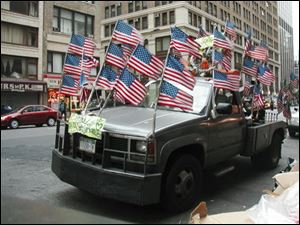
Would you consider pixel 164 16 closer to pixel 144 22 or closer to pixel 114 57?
pixel 144 22

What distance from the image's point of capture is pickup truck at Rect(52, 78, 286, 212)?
4668 millimetres

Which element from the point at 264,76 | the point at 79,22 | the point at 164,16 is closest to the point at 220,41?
the point at 264,76

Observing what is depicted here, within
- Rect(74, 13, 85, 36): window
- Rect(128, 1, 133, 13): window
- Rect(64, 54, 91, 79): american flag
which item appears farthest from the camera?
Rect(128, 1, 133, 13): window

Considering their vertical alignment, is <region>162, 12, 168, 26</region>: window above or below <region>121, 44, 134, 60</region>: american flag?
above

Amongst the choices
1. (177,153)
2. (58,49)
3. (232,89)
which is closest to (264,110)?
(232,89)

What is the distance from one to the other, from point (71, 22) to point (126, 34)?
3248cm

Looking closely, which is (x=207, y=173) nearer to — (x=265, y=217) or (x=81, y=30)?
(x=265, y=217)

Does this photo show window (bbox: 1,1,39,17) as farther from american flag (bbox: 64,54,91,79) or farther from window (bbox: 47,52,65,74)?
american flag (bbox: 64,54,91,79)

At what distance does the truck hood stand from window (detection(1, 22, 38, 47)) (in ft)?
92.3

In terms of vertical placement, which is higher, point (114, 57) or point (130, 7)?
point (130, 7)

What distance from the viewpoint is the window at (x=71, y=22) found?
35.4 m

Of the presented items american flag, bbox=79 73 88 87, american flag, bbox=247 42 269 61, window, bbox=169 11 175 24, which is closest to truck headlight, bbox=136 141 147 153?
american flag, bbox=79 73 88 87

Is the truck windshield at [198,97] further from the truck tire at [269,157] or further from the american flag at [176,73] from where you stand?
the truck tire at [269,157]

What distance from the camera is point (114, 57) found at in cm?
601
